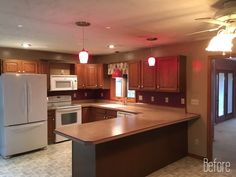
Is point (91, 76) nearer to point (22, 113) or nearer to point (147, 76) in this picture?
point (147, 76)

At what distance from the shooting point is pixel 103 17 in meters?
2.63

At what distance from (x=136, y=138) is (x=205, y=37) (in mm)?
2262

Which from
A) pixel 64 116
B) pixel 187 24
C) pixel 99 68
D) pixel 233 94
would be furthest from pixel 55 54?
pixel 233 94

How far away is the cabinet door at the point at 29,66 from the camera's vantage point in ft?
16.9

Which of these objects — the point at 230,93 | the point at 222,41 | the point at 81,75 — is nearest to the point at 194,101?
the point at 222,41

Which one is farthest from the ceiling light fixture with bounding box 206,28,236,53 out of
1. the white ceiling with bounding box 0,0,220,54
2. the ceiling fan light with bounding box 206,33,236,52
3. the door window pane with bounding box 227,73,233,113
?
the door window pane with bounding box 227,73,233,113

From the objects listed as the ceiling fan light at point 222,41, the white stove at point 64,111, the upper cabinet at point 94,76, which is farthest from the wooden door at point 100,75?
the ceiling fan light at point 222,41

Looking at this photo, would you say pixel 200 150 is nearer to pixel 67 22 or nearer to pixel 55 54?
pixel 67 22

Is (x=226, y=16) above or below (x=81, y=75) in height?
above

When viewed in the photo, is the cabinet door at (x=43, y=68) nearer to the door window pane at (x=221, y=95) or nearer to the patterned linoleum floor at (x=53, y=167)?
the patterned linoleum floor at (x=53, y=167)

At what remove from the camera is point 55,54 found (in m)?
5.97

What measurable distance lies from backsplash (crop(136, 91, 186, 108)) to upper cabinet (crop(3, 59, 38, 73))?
275cm

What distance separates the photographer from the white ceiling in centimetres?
219

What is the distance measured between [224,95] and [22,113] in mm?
7390
